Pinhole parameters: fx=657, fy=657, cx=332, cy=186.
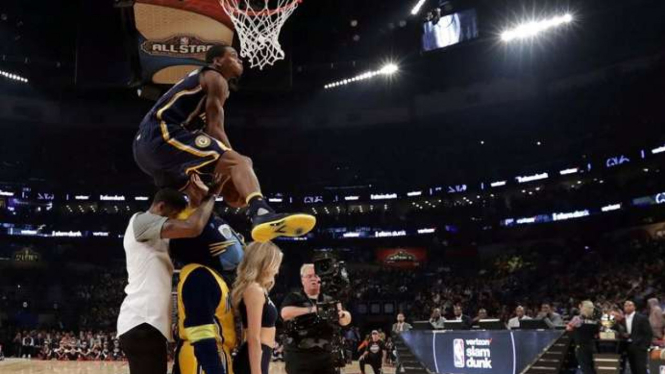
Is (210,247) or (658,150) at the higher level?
(658,150)

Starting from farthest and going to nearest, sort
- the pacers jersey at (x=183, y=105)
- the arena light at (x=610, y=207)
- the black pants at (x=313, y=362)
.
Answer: the arena light at (x=610, y=207), the black pants at (x=313, y=362), the pacers jersey at (x=183, y=105)

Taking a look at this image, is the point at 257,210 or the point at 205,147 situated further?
the point at 205,147

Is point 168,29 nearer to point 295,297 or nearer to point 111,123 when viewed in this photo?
point 295,297

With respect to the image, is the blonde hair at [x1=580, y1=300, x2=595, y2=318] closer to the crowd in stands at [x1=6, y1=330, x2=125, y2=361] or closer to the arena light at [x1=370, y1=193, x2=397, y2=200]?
the crowd in stands at [x1=6, y1=330, x2=125, y2=361]

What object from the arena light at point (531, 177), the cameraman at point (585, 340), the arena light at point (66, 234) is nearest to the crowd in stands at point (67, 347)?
the arena light at point (66, 234)

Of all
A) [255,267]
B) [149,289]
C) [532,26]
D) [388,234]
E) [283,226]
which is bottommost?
[149,289]

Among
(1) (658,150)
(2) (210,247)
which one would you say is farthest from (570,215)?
(2) (210,247)

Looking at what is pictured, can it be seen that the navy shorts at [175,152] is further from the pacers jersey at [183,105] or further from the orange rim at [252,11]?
the orange rim at [252,11]

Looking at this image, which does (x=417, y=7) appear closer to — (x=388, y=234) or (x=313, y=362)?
(x=313, y=362)

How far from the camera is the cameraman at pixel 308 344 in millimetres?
5613

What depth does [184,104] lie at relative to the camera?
160 inches

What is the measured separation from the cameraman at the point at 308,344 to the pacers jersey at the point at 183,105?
2.07 m

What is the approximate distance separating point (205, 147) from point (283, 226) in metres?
0.74

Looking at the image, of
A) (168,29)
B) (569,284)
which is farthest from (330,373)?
(569,284)
